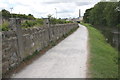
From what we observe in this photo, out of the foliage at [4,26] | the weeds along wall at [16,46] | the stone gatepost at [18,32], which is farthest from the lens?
the stone gatepost at [18,32]

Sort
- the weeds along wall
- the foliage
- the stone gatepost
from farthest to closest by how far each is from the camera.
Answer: the stone gatepost, the foliage, the weeds along wall

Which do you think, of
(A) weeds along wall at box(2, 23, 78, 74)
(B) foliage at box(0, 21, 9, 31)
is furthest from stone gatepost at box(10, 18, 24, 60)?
(B) foliage at box(0, 21, 9, 31)

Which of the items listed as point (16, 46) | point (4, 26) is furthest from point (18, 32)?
point (4, 26)

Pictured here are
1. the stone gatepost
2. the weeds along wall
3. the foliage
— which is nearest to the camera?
the weeds along wall

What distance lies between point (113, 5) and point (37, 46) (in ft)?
105

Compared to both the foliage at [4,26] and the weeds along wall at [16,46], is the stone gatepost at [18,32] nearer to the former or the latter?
the weeds along wall at [16,46]

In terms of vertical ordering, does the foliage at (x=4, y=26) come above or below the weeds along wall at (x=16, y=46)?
above

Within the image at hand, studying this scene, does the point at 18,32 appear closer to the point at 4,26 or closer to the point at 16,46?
the point at 16,46

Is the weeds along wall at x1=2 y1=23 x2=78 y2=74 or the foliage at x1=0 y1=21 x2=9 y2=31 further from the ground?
the foliage at x1=0 y1=21 x2=9 y2=31

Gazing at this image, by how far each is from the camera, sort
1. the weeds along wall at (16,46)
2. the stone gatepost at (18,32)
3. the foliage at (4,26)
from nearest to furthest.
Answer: the weeds along wall at (16,46)
the foliage at (4,26)
the stone gatepost at (18,32)

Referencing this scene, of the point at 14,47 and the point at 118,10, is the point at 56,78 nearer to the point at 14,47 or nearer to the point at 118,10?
the point at 14,47

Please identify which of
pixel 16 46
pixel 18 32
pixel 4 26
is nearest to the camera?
pixel 4 26

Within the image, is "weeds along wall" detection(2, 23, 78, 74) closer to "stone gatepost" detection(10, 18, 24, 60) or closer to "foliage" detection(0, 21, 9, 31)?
"stone gatepost" detection(10, 18, 24, 60)

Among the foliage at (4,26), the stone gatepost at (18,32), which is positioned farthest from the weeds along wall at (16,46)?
the foliage at (4,26)
